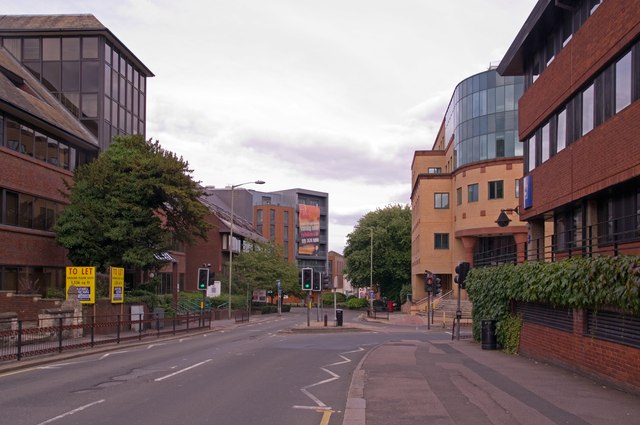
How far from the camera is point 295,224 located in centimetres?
14050

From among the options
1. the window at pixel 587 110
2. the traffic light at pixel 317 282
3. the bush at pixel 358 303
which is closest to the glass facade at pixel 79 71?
the traffic light at pixel 317 282

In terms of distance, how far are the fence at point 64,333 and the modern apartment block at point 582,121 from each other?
15.6 metres

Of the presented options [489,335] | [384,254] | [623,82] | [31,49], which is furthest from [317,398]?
[384,254]

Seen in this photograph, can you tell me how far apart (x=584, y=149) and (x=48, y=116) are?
28.2 meters

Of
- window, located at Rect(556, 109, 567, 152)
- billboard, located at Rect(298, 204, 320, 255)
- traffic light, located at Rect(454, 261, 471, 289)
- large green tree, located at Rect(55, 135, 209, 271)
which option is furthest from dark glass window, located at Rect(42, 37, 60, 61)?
billboard, located at Rect(298, 204, 320, 255)

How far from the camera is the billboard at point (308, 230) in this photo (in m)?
140

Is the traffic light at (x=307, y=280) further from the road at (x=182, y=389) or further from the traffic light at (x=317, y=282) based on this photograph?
the road at (x=182, y=389)

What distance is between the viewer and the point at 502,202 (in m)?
54.0

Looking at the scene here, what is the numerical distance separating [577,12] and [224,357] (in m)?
15.5

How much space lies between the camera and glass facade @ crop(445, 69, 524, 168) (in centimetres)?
5425

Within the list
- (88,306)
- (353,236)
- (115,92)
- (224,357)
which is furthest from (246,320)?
(353,236)

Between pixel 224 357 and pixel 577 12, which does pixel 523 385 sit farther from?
pixel 577 12

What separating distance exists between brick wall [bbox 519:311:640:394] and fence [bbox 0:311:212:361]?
1466 cm

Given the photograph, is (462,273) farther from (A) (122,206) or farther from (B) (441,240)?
(B) (441,240)
